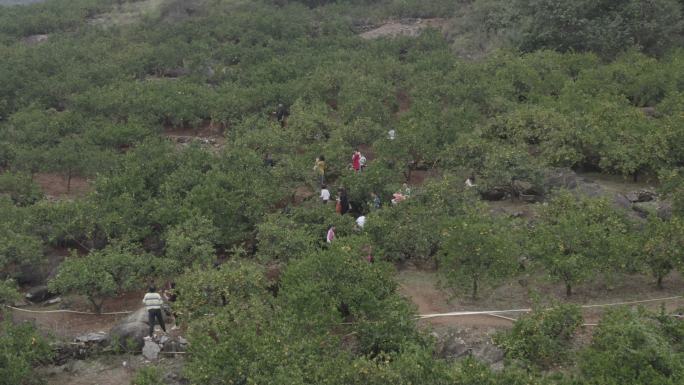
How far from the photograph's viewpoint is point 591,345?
43.0 ft

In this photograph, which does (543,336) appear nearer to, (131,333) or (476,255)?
(476,255)

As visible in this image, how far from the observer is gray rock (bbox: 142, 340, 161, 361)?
15055 mm

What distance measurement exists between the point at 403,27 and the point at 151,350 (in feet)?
127

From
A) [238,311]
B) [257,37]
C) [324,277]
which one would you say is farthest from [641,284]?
[257,37]

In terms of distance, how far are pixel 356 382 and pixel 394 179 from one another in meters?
10.8

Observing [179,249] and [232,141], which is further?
[232,141]

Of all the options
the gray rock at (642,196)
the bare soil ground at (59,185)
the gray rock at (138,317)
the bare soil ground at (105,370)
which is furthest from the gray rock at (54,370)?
the gray rock at (642,196)

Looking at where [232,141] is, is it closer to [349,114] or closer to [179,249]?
[349,114]

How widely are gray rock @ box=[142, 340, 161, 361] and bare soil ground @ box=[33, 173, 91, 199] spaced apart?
38.4 feet

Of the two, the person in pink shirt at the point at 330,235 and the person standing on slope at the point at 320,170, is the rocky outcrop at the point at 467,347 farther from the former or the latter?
the person standing on slope at the point at 320,170

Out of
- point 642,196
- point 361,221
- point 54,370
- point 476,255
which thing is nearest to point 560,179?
point 642,196

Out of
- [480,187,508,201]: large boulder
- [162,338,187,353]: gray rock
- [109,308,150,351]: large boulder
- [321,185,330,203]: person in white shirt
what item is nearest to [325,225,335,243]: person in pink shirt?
[321,185,330,203]: person in white shirt

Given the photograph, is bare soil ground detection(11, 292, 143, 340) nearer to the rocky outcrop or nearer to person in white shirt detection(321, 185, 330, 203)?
person in white shirt detection(321, 185, 330, 203)

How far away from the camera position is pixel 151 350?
1508cm
